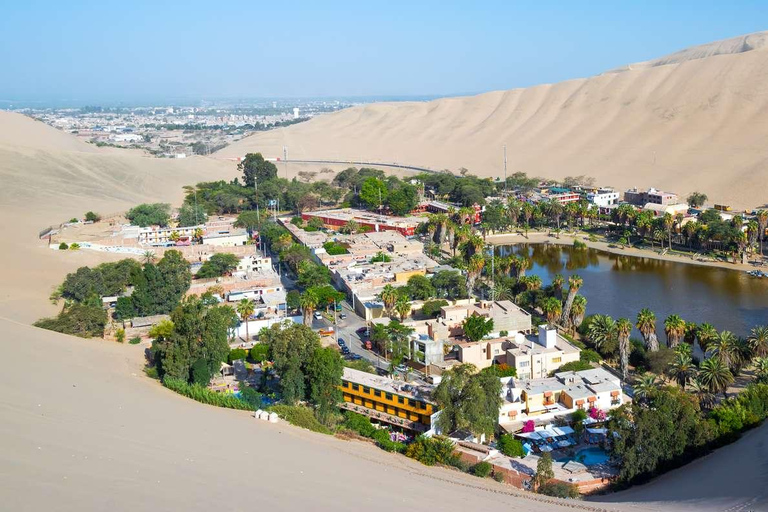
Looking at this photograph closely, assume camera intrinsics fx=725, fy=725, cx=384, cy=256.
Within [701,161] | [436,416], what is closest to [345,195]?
[701,161]

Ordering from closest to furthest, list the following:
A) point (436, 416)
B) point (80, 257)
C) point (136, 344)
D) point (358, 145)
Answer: point (436, 416) < point (136, 344) < point (80, 257) < point (358, 145)

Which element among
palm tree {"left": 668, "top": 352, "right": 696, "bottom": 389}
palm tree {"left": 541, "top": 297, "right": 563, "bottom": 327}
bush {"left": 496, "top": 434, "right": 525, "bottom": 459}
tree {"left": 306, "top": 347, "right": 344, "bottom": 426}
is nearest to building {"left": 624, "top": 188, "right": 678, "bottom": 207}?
palm tree {"left": 541, "top": 297, "right": 563, "bottom": 327}

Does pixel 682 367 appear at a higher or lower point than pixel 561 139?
lower

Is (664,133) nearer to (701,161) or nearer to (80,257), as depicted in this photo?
(701,161)

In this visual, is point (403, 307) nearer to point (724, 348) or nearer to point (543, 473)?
point (724, 348)

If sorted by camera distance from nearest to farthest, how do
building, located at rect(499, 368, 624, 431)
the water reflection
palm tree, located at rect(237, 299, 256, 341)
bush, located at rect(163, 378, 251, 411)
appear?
bush, located at rect(163, 378, 251, 411), building, located at rect(499, 368, 624, 431), palm tree, located at rect(237, 299, 256, 341), the water reflection

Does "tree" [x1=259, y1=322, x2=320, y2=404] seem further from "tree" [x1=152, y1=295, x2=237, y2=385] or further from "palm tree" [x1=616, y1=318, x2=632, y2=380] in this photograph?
"palm tree" [x1=616, y1=318, x2=632, y2=380]

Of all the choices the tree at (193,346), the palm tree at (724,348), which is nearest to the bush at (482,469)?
the tree at (193,346)
